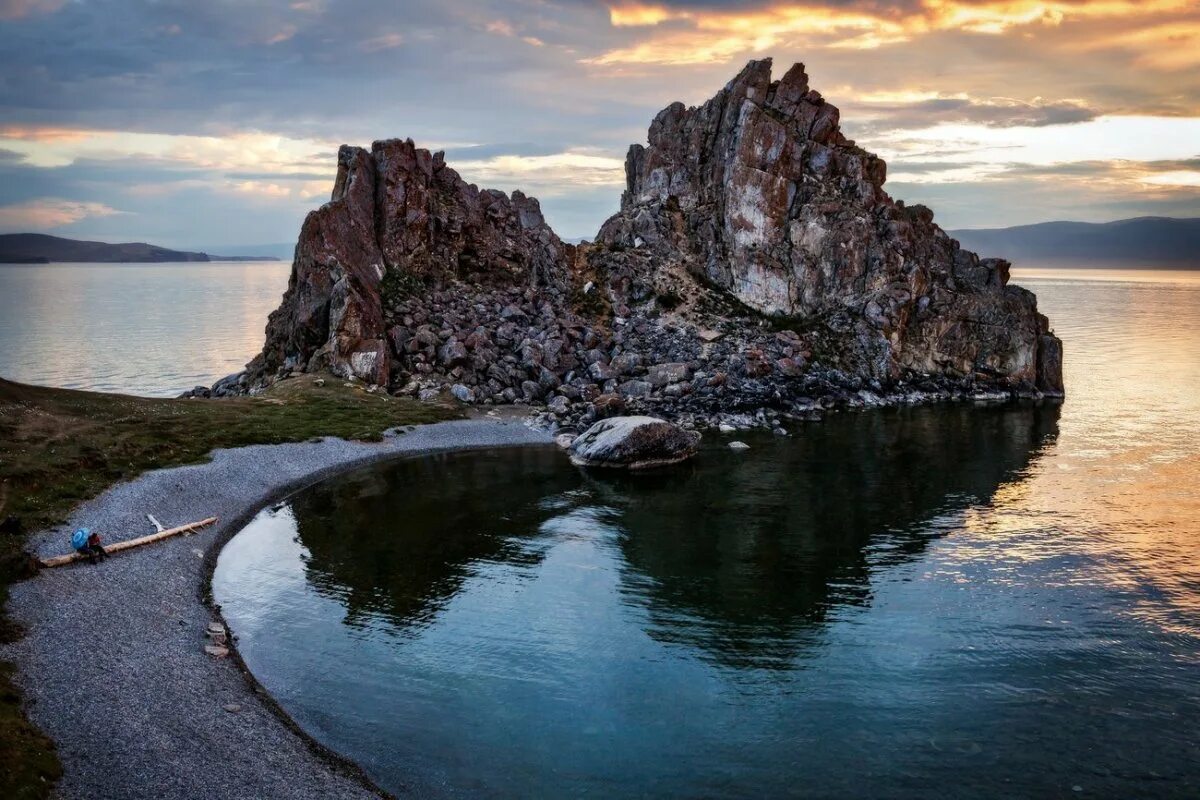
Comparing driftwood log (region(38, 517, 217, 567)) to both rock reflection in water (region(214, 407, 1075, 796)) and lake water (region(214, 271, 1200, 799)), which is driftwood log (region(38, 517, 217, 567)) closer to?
rock reflection in water (region(214, 407, 1075, 796))

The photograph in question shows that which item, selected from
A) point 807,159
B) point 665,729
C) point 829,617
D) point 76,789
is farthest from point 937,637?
point 807,159

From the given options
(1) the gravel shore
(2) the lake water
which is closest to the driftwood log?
(1) the gravel shore

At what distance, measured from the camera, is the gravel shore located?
82.7 feet

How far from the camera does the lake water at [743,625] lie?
28469 mm

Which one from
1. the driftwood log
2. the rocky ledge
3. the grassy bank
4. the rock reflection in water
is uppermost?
the rocky ledge

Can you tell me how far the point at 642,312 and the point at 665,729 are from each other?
88.0m

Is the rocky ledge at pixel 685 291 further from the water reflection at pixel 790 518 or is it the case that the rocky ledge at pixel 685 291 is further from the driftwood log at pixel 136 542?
the driftwood log at pixel 136 542

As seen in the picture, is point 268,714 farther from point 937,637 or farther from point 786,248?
point 786,248

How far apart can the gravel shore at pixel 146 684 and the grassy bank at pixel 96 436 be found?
994mm

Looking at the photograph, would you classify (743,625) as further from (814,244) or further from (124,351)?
(124,351)

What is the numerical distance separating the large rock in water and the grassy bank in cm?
1968

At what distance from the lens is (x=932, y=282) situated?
113125mm

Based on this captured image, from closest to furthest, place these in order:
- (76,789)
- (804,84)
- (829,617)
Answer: (76,789) < (829,617) < (804,84)

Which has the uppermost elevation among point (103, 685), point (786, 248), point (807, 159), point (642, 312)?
point (807, 159)
